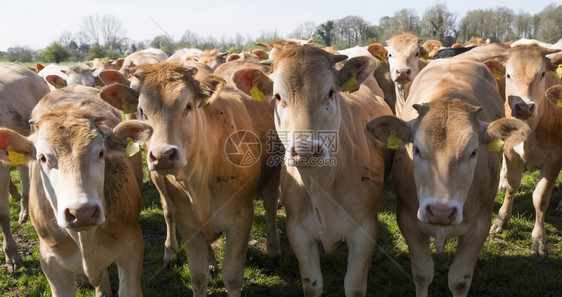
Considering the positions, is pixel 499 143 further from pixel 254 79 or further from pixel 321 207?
pixel 254 79

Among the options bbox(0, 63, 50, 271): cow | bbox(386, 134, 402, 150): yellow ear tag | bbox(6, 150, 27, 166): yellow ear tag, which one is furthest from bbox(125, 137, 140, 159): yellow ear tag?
bbox(386, 134, 402, 150): yellow ear tag

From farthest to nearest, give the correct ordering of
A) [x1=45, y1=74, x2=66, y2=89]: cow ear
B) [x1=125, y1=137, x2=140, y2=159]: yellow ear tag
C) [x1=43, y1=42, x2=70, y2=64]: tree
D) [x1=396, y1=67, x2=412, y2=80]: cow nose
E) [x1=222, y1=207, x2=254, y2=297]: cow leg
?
[x1=43, y1=42, x2=70, y2=64]: tree → [x1=396, y1=67, x2=412, y2=80]: cow nose → [x1=45, y1=74, x2=66, y2=89]: cow ear → [x1=222, y1=207, x2=254, y2=297]: cow leg → [x1=125, y1=137, x2=140, y2=159]: yellow ear tag

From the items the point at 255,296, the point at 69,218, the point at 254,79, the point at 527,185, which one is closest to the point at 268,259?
the point at 255,296

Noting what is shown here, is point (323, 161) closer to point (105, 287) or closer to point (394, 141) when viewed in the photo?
point (394, 141)

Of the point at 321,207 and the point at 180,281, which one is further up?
the point at 321,207

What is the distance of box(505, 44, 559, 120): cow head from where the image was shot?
180 inches

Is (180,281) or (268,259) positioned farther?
(268,259)

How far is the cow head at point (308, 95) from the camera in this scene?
2.91 metres

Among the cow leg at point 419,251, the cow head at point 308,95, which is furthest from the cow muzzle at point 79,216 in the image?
the cow leg at point 419,251

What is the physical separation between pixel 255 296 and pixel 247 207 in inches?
41.8

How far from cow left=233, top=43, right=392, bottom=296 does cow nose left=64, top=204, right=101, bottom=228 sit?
1.31m

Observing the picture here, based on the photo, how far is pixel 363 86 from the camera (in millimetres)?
5426

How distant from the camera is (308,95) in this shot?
3.03 m

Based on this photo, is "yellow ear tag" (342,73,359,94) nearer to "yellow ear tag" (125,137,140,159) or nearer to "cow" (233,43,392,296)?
"cow" (233,43,392,296)
